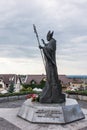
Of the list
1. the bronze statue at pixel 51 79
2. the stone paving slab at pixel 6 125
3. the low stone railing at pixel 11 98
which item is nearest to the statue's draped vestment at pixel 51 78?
the bronze statue at pixel 51 79

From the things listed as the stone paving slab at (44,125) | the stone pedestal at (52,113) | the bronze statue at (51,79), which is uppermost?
the bronze statue at (51,79)

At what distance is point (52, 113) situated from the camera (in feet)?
35.3

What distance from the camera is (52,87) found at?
12.1 metres

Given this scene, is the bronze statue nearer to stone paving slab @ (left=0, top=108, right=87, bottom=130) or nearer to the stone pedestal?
the stone pedestal

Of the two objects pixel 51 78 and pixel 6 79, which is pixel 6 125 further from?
pixel 6 79

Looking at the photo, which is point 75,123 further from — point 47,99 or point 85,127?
point 47,99

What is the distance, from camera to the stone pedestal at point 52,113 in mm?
10664

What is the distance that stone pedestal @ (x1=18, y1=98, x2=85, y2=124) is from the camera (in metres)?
10.7

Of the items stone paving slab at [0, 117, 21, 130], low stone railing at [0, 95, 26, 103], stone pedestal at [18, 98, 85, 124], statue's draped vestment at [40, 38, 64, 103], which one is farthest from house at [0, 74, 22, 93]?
stone pedestal at [18, 98, 85, 124]

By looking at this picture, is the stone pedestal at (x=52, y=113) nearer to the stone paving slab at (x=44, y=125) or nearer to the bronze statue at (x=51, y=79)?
the stone paving slab at (x=44, y=125)

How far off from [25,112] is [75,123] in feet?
7.51

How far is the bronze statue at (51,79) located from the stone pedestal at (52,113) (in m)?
0.62

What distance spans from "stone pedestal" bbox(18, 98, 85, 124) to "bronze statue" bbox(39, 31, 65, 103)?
0.62 metres

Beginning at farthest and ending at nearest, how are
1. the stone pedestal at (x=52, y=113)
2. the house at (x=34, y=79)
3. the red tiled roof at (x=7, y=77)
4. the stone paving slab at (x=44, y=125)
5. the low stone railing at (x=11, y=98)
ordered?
1. the red tiled roof at (x=7, y=77)
2. the house at (x=34, y=79)
3. the low stone railing at (x=11, y=98)
4. the stone pedestal at (x=52, y=113)
5. the stone paving slab at (x=44, y=125)
